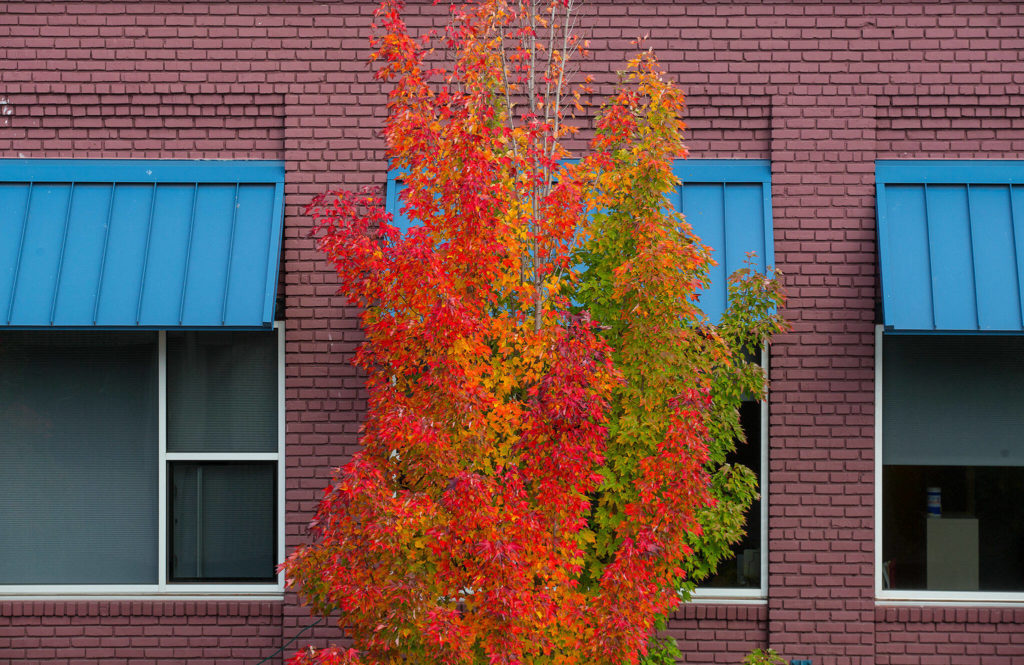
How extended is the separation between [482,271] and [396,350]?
0.60m

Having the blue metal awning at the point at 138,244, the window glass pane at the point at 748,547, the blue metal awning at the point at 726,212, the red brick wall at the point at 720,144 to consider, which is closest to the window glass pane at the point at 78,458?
the red brick wall at the point at 720,144

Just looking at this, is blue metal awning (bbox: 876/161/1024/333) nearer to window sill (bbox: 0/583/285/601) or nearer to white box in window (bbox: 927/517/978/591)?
white box in window (bbox: 927/517/978/591)

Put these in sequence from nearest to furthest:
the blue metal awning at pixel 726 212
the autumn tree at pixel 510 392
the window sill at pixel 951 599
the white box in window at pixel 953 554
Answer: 1. the autumn tree at pixel 510 392
2. the blue metal awning at pixel 726 212
3. the window sill at pixel 951 599
4. the white box in window at pixel 953 554

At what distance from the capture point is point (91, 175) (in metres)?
7.11

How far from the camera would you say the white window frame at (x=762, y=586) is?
23.5 feet

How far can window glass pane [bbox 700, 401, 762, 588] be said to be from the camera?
7.22 metres

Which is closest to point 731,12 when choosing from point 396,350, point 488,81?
point 488,81

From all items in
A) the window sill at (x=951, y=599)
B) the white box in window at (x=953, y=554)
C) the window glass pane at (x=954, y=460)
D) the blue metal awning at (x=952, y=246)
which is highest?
the blue metal awning at (x=952, y=246)

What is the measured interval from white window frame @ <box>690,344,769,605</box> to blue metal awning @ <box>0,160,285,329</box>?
4.01 m

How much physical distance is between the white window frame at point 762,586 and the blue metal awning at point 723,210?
2.71 ft

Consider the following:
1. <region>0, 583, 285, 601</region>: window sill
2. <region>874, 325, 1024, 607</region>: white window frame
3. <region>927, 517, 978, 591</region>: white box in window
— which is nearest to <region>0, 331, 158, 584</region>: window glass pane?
<region>0, 583, 285, 601</region>: window sill

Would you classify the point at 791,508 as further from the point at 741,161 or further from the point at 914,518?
the point at 741,161

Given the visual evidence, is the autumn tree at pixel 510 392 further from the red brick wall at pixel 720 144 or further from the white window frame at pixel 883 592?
the white window frame at pixel 883 592

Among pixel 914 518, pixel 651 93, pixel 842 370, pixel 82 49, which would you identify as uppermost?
pixel 82 49
